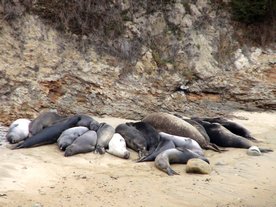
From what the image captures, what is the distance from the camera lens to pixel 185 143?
33.6ft

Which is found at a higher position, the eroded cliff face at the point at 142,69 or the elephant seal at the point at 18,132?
the eroded cliff face at the point at 142,69

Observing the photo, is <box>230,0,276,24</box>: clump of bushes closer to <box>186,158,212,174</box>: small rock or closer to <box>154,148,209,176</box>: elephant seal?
<box>154,148,209,176</box>: elephant seal

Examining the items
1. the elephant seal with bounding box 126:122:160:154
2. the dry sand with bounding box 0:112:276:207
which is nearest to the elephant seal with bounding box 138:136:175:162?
the elephant seal with bounding box 126:122:160:154

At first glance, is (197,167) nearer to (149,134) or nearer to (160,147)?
(160,147)

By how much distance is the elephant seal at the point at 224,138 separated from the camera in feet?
35.5

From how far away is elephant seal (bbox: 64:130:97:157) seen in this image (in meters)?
9.47

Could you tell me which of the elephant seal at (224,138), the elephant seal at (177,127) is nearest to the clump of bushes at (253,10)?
the elephant seal at (224,138)

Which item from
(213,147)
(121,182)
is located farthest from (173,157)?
(213,147)

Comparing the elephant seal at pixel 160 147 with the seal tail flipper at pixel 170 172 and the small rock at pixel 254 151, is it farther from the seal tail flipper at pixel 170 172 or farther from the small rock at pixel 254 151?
the small rock at pixel 254 151

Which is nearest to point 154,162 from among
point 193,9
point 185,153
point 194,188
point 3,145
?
point 185,153

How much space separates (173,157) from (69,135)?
215cm

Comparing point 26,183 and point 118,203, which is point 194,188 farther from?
point 26,183

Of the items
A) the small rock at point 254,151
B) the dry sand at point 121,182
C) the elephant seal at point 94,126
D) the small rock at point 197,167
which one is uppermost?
the small rock at point 254,151

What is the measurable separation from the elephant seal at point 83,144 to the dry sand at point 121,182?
0.48 ft
